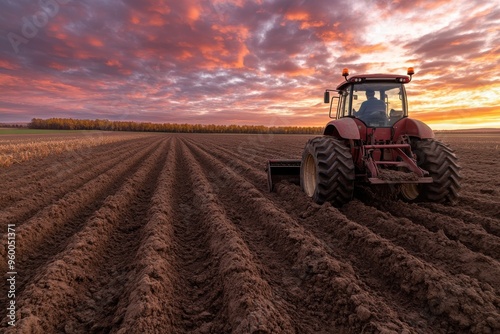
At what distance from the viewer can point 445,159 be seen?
532 centimetres

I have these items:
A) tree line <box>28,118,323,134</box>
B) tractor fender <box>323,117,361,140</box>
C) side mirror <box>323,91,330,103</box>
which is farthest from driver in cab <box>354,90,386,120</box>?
tree line <box>28,118,323,134</box>

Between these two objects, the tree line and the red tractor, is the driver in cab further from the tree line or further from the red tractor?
the tree line

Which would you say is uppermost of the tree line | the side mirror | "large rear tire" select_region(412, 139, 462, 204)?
the side mirror

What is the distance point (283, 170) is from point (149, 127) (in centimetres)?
10204

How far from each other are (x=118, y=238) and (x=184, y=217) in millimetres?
1270

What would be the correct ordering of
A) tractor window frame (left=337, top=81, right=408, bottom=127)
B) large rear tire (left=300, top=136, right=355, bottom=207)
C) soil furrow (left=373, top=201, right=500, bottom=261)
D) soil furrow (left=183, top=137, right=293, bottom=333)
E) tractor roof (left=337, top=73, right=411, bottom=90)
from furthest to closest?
tractor window frame (left=337, top=81, right=408, bottom=127) < tractor roof (left=337, top=73, right=411, bottom=90) < large rear tire (left=300, top=136, right=355, bottom=207) < soil furrow (left=373, top=201, right=500, bottom=261) < soil furrow (left=183, top=137, right=293, bottom=333)

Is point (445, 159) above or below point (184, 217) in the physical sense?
above

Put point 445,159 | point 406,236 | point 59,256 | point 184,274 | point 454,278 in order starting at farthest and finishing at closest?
point 445,159, point 406,236, point 59,256, point 184,274, point 454,278

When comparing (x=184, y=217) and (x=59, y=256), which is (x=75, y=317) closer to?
(x=59, y=256)

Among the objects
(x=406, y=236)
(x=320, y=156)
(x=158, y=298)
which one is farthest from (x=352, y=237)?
(x=158, y=298)

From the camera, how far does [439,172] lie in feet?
17.3

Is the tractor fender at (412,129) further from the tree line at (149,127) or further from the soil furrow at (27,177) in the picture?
the tree line at (149,127)

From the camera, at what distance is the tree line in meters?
85.0

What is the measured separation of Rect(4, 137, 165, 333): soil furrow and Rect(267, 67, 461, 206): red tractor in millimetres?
3420
